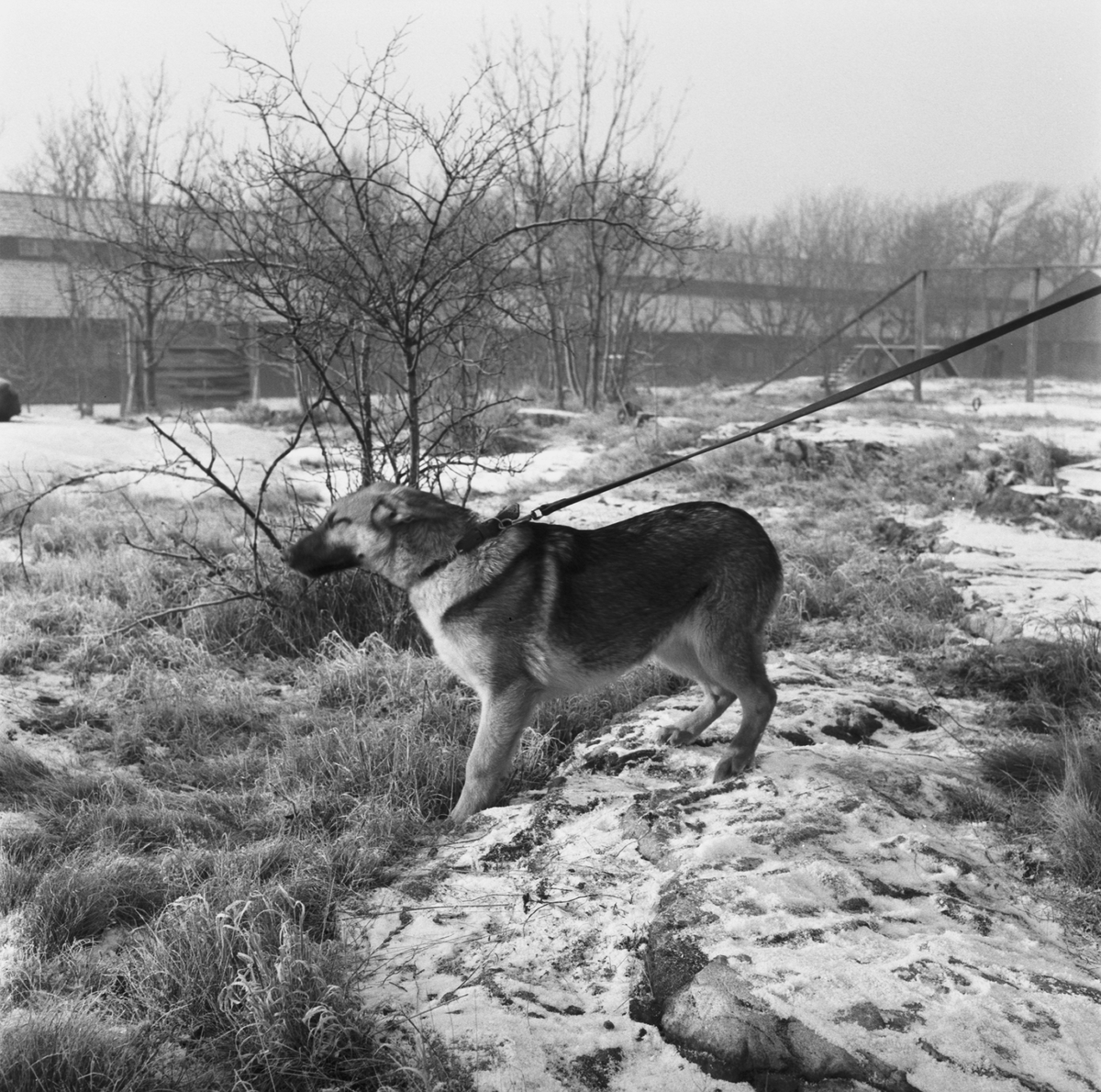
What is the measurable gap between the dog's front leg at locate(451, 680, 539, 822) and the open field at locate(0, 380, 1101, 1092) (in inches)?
5.3

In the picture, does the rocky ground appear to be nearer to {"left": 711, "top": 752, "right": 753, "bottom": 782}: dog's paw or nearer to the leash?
{"left": 711, "top": 752, "right": 753, "bottom": 782}: dog's paw

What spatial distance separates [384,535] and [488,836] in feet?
3.84

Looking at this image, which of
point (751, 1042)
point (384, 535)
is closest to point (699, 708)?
point (384, 535)

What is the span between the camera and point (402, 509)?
3.71m

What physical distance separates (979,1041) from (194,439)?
527 inches

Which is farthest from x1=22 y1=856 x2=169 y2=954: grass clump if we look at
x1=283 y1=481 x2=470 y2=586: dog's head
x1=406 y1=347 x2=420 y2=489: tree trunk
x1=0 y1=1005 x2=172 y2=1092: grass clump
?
x1=406 y1=347 x2=420 y2=489: tree trunk

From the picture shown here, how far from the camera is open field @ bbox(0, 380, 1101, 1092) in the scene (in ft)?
7.72

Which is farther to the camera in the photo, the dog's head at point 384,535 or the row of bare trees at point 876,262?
the row of bare trees at point 876,262

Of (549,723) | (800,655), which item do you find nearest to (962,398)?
(800,655)

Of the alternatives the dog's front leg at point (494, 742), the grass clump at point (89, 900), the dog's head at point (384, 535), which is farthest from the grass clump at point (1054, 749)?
the grass clump at point (89, 900)

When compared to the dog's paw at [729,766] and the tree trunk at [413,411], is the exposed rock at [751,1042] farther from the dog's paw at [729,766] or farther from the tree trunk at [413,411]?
the tree trunk at [413,411]

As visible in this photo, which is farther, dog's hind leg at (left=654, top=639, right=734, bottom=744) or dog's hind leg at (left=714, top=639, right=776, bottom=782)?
dog's hind leg at (left=654, top=639, right=734, bottom=744)

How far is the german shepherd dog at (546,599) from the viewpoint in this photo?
Result: 11.9 feet

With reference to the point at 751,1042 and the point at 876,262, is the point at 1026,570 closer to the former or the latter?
the point at 751,1042
